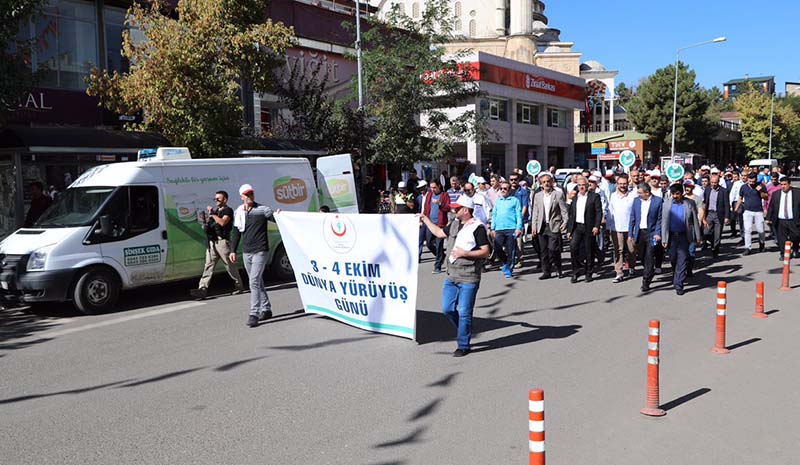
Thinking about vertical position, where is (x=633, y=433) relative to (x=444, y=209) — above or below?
below

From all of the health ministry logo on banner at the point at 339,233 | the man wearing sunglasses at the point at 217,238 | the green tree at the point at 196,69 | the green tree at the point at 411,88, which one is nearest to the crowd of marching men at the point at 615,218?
the health ministry logo on banner at the point at 339,233

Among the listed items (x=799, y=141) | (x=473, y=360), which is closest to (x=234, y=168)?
(x=473, y=360)

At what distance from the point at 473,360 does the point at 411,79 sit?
15827 millimetres

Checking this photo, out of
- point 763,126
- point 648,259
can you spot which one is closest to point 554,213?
point 648,259

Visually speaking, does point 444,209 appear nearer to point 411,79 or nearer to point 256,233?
point 256,233

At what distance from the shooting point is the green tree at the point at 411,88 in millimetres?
21969

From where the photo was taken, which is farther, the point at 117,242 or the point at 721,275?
the point at 721,275

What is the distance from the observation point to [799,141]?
81188mm

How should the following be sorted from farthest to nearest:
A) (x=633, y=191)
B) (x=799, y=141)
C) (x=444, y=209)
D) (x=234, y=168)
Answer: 1. (x=799, y=141)
2. (x=444, y=209)
3. (x=633, y=191)
4. (x=234, y=168)

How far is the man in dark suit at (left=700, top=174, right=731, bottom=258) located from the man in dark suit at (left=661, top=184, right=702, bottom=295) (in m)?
4.72

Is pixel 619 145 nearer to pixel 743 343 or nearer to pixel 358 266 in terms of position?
pixel 743 343

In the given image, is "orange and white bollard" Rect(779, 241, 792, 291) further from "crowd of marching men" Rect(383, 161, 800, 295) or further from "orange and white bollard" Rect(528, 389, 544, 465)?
"orange and white bollard" Rect(528, 389, 544, 465)

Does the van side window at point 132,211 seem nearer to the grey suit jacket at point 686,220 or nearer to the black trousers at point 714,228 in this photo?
the grey suit jacket at point 686,220

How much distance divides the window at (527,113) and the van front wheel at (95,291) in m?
38.8
